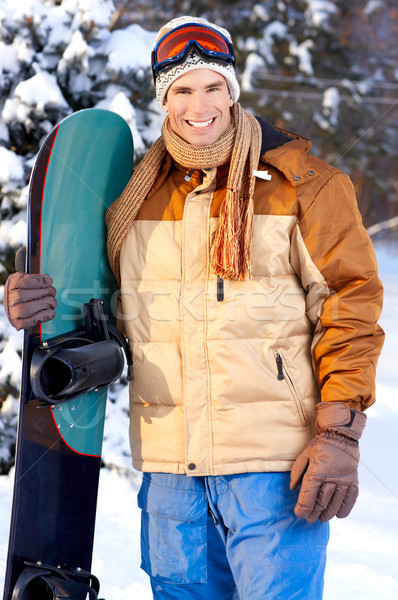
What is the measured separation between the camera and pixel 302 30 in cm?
1297

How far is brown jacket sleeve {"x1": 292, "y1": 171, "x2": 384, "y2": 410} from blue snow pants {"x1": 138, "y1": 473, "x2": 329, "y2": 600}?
0.34m

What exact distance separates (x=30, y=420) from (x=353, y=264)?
109 centimetres

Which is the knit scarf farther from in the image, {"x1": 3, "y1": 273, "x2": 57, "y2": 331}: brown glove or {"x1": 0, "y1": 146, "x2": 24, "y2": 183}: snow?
{"x1": 0, "y1": 146, "x2": 24, "y2": 183}: snow

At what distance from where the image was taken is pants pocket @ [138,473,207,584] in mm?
1876

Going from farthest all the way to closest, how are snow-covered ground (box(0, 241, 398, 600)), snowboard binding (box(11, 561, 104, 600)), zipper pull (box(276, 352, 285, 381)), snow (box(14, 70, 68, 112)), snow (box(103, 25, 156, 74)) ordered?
snow (box(103, 25, 156, 74))
snow (box(14, 70, 68, 112))
snow-covered ground (box(0, 241, 398, 600))
snowboard binding (box(11, 561, 104, 600))
zipper pull (box(276, 352, 285, 381))

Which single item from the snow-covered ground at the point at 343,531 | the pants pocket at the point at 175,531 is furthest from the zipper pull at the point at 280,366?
the snow-covered ground at the point at 343,531

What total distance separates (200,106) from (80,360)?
81 centimetres

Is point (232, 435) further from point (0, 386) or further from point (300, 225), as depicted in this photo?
point (0, 386)

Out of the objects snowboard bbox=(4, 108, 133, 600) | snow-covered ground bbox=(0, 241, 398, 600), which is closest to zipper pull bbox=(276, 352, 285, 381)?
snowboard bbox=(4, 108, 133, 600)

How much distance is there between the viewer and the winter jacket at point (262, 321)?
5.84ft

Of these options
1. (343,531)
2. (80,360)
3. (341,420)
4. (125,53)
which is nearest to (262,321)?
(341,420)

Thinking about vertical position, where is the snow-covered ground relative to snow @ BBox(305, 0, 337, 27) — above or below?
below

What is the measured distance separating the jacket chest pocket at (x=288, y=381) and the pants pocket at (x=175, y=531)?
1.20ft

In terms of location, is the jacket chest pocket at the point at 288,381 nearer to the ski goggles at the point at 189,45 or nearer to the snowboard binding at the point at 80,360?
the snowboard binding at the point at 80,360
